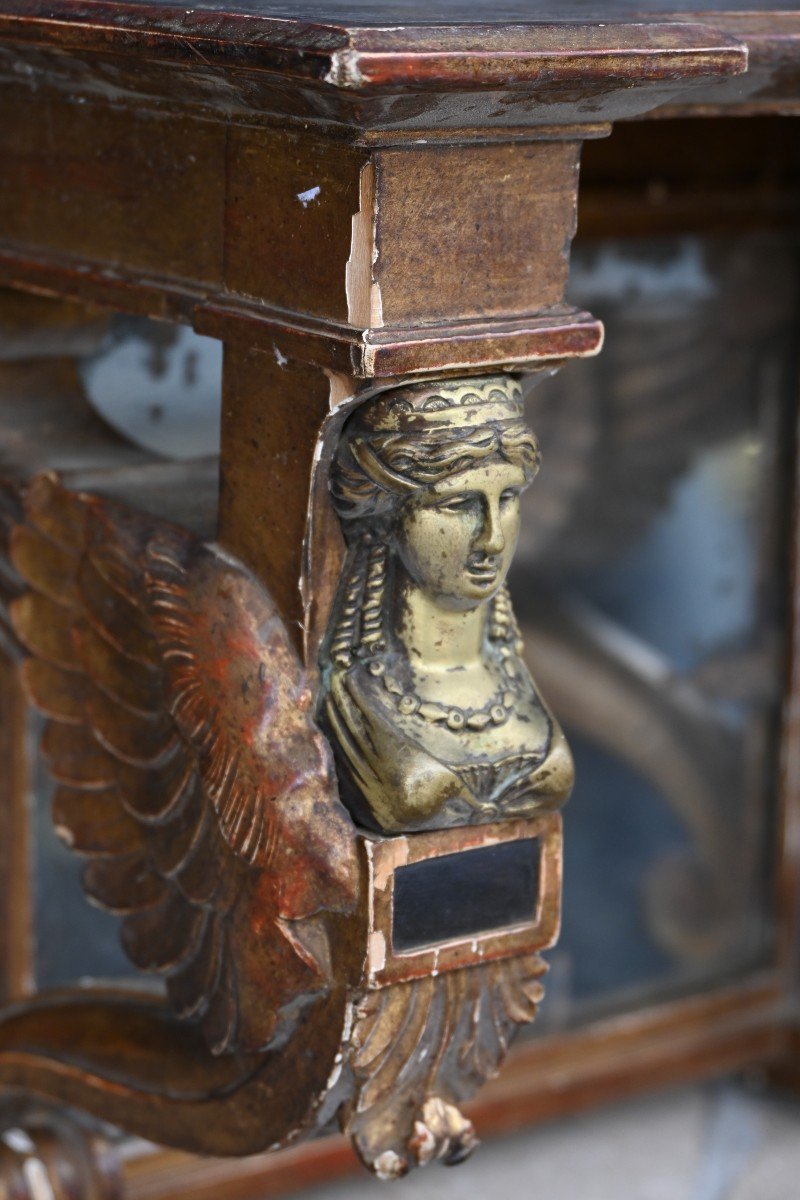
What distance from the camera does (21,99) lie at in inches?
45.7

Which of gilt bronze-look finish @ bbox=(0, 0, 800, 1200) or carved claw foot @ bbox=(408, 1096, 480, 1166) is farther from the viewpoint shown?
carved claw foot @ bbox=(408, 1096, 480, 1166)

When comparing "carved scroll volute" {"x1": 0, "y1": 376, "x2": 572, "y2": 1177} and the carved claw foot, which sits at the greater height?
Result: "carved scroll volute" {"x1": 0, "y1": 376, "x2": 572, "y2": 1177}

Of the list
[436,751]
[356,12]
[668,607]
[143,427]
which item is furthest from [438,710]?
[668,607]

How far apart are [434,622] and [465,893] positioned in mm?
138

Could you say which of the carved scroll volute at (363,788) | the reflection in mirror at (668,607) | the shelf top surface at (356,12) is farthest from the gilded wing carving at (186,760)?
the reflection in mirror at (668,607)

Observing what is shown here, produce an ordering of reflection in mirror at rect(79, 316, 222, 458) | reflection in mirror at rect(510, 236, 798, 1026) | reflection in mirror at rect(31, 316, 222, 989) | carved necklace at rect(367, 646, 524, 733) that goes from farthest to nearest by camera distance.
A: reflection in mirror at rect(510, 236, 798, 1026) → reflection in mirror at rect(79, 316, 222, 458) → reflection in mirror at rect(31, 316, 222, 989) → carved necklace at rect(367, 646, 524, 733)

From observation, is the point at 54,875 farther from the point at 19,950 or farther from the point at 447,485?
the point at 447,485

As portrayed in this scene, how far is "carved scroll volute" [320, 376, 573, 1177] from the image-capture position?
97 centimetres

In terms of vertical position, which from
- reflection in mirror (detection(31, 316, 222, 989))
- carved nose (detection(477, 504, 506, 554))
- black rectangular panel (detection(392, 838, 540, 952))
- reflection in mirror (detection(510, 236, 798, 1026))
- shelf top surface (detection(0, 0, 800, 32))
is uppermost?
shelf top surface (detection(0, 0, 800, 32))

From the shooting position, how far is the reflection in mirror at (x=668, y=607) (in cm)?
198

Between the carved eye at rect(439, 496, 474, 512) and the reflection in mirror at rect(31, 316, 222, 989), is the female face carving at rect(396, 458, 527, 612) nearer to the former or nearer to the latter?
the carved eye at rect(439, 496, 474, 512)

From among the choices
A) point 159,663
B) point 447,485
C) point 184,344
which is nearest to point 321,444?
point 447,485

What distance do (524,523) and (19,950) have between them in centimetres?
64

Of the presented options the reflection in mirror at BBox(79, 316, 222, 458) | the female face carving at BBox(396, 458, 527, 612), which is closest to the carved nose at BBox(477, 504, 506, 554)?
the female face carving at BBox(396, 458, 527, 612)
